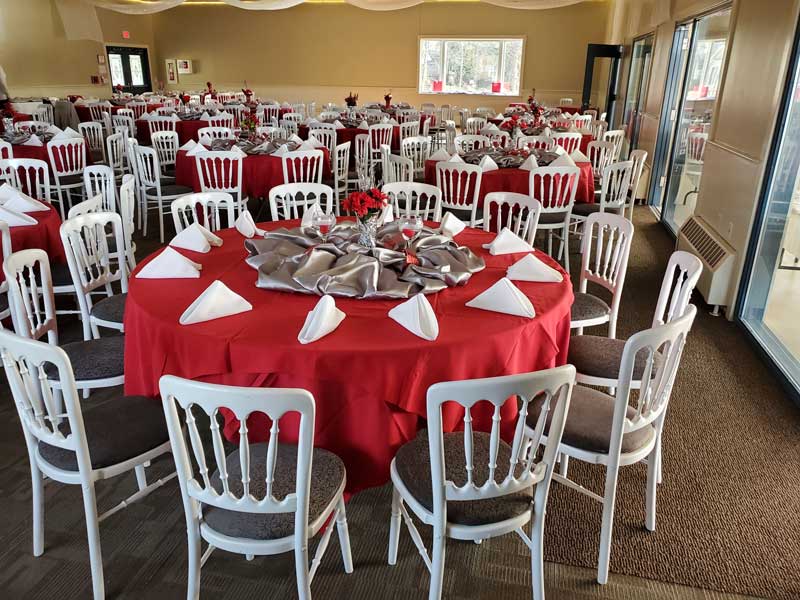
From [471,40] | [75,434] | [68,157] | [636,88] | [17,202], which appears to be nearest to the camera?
[75,434]

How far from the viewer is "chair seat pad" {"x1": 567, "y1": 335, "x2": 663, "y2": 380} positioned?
2463mm

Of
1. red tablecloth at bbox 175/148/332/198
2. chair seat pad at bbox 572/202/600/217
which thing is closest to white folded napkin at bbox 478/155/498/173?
chair seat pad at bbox 572/202/600/217

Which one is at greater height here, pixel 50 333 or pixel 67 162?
pixel 67 162

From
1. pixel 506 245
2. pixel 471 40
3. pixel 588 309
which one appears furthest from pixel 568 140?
pixel 471 40

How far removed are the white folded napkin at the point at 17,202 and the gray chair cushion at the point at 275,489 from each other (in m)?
2.73

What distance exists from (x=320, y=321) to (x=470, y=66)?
603 inches

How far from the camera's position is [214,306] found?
2025 millimetres

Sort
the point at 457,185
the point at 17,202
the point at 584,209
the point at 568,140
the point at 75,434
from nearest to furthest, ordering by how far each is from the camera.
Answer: the point at 75,434, the point at 17,202, the point at 457,185, the point at 584,209, the point at 568,140

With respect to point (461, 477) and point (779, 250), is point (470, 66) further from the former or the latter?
point (461, 477)

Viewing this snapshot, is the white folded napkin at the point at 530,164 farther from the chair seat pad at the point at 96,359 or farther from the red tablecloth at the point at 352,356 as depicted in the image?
the chair seat pad at the point at 96,359

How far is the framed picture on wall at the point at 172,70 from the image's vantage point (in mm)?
17469

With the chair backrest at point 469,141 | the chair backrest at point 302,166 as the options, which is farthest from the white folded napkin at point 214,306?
the chair backrest at point 469,141

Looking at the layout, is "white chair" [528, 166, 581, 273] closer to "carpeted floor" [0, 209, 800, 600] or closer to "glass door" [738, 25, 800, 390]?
"glass door" [738, 25, 800, 390]

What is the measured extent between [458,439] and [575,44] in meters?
15.2
